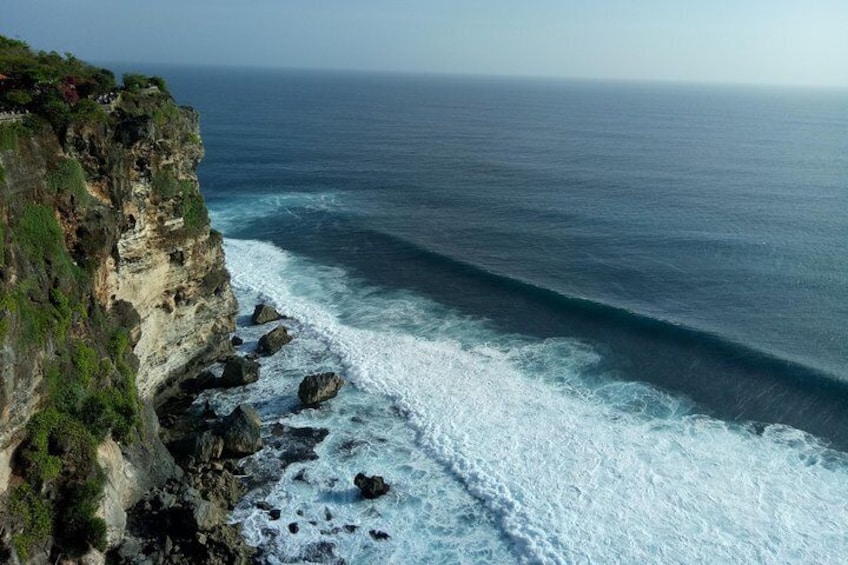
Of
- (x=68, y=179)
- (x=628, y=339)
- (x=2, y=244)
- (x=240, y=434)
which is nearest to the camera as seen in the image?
(x=2, y=244)

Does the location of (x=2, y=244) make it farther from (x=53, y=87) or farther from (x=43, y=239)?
(x=53, y=87)

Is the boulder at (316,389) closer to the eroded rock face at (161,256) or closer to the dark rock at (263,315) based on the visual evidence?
the eroded rock face at (161,256)

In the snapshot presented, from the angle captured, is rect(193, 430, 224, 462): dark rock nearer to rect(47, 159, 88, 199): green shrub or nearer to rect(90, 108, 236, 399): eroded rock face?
rect(90, 108, 236, 399): eroded rock face

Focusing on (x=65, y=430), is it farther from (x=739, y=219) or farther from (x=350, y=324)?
(x=739, y=219)

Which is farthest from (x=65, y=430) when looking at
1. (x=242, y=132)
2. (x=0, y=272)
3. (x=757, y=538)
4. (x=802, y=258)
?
(x=242, y=132)

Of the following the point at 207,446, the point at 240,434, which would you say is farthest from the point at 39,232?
the point at 240,434
